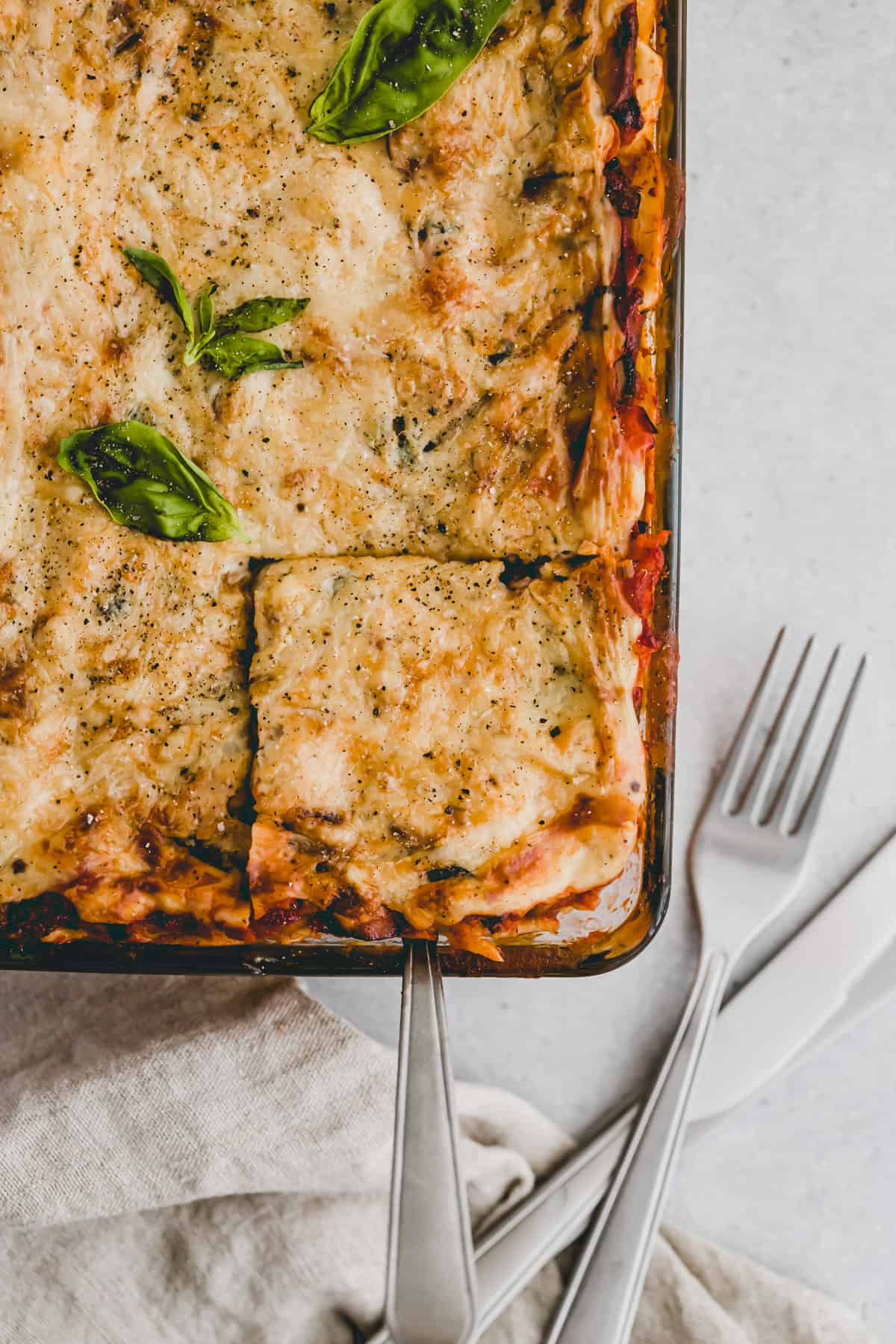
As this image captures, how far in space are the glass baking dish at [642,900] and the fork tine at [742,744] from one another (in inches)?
21.6

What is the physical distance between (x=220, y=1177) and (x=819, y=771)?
144cm

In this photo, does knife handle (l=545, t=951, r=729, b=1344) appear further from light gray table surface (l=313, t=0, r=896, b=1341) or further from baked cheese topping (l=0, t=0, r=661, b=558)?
baked cheese topping (l=0, t=0, r=661, b=558)

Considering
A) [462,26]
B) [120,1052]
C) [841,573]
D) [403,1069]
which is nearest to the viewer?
[462,26]

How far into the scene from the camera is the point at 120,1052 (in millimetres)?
2312

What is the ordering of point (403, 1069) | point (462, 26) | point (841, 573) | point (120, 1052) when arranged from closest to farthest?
point (462, 26) < point (403, 1069) < point (120, 1052) < point (841, 573)

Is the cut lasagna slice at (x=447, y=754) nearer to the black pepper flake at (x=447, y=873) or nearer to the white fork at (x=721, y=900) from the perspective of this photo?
the black pepper flake at (x=447, y=873)

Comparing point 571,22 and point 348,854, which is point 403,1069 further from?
point 571,22

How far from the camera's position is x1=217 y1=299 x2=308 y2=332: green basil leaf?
1.84 m

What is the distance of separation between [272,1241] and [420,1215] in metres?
0.65

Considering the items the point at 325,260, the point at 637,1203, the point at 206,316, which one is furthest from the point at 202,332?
the point at 637,1203

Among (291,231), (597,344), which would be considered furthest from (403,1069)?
(291,231)

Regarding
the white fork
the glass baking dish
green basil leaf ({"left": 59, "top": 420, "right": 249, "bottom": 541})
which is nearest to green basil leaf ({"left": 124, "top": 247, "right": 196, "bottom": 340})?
green basil leaf ({"left": 59, "top": 420, "right": 249, "bottom": 541})

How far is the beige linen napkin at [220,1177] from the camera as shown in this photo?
2268 mm

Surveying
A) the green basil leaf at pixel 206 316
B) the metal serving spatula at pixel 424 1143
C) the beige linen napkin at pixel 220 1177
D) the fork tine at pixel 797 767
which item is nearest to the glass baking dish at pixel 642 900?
the metal serving spatula at pixel 424 1143
